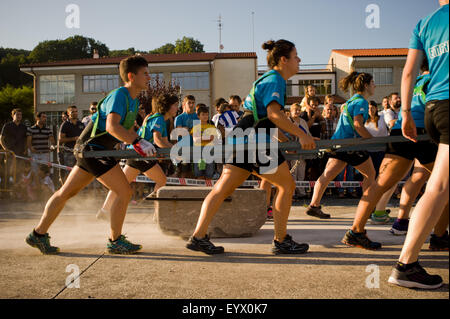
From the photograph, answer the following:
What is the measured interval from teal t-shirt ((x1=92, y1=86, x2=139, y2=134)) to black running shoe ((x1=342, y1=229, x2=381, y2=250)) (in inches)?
97.5

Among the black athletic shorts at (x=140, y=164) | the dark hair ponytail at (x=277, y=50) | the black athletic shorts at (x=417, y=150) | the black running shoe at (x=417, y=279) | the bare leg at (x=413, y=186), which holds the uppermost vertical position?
the dark hair ponytail at (x=277, y=50)

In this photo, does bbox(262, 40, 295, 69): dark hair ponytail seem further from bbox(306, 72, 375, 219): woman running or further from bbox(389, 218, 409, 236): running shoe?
bbox(389, 218, 409, 236): running shoe

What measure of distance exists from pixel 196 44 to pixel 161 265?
63.6m

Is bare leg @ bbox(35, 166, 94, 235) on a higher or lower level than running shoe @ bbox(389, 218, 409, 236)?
higher

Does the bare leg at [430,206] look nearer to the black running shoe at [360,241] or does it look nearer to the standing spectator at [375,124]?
the black running shoe at [360,241]

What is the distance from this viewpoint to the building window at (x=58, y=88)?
38594 millimetres

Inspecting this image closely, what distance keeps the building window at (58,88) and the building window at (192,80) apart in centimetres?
1015

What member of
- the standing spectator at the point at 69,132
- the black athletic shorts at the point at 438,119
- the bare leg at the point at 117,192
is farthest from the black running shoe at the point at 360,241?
the standing spectator at the point at 69,132

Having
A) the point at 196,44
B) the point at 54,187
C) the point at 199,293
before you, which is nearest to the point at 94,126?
the point at 199,293

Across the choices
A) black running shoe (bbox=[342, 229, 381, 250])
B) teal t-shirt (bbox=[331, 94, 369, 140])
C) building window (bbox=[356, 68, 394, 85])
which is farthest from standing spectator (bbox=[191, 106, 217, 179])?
building window (bbox=[356, 68, 394, 85])

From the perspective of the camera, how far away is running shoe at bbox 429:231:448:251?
12.5ft

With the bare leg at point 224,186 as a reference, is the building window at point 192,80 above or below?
above
